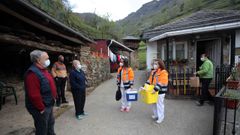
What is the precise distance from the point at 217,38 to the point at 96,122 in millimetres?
7178

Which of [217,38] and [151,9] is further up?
[151,9]

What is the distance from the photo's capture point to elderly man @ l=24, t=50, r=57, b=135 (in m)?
2.75

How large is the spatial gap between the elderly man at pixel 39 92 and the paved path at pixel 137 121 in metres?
1.33

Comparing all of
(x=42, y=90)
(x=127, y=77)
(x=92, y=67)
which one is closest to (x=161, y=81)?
(x=127, y=77)

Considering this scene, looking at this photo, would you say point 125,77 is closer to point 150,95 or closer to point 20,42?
point 150,95

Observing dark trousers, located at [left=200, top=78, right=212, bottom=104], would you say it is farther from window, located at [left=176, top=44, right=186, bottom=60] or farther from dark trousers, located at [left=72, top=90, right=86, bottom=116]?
dark trousers, located at [left=72, top=90, right=86, bottom=116]

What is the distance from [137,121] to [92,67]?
5942mm

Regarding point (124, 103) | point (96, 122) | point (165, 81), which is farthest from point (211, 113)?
point (96, 122)

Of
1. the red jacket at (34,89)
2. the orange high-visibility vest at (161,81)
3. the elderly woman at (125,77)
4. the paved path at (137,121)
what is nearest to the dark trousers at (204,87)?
the paved path at (137,121)

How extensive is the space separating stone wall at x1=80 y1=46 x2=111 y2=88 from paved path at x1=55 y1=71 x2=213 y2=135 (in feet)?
11.4

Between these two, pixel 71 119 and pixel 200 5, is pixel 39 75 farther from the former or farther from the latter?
pixel 200 5

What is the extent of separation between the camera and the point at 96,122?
475 centimetres

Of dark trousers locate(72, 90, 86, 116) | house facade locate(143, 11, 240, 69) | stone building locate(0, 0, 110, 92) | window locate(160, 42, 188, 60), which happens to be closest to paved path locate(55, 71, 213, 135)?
dark trousers locate(72, 90, 86, 116)

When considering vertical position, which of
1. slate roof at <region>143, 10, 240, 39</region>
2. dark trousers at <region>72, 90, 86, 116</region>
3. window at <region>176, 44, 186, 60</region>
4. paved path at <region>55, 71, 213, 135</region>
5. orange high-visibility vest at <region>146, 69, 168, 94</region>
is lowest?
paved path at <region>55, 71, 213, 135</region>
